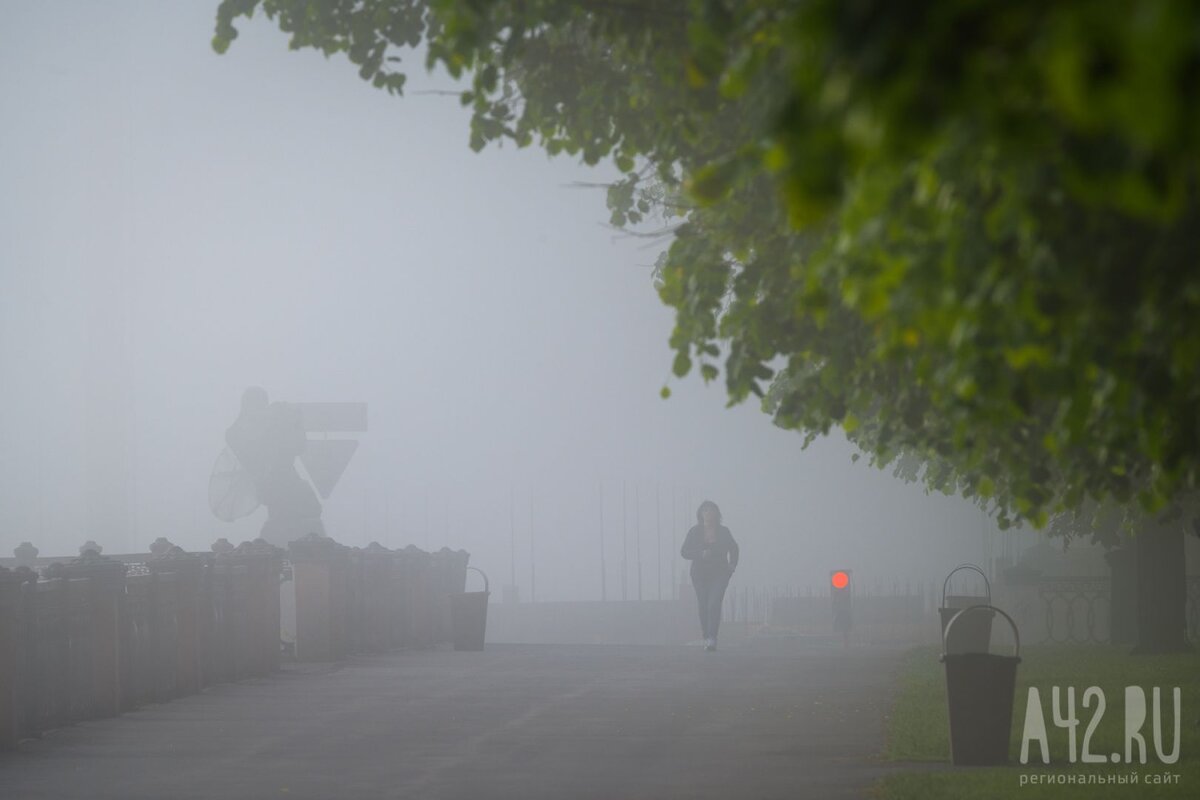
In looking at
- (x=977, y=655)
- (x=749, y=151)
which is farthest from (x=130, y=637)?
(x=749, y=151)

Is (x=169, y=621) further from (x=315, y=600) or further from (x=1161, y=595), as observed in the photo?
(x=1161, y=595)

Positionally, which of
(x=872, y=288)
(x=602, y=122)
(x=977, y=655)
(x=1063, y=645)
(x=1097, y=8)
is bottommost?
(x=1063, y=645)

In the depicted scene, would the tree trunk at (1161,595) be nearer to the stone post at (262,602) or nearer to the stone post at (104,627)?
the stone post at (262,602)

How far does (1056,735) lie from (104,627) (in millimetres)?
9616

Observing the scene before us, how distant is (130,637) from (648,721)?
6028mm

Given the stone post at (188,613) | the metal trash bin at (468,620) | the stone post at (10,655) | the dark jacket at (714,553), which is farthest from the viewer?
the metal trash bin at (468,620)

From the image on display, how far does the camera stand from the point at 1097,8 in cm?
241

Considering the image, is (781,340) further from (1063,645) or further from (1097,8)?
(1063,645)

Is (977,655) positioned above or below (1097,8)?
below

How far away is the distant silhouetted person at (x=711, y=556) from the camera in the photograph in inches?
992

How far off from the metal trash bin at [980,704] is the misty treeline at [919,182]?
3.52 m

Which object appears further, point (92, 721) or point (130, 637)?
point (130, 637)

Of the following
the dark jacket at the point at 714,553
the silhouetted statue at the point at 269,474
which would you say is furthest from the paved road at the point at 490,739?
the silhouetted statue at the point at 269,474

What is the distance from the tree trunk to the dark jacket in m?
6.35
